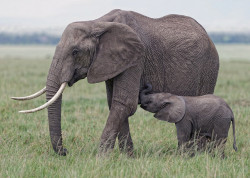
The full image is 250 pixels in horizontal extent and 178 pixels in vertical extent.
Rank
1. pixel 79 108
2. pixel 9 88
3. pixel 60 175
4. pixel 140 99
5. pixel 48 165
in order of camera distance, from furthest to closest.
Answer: pixel 9 88 < pixel 79 108 < pixel 140 99 < pixel 48 165 < pixel 60 175

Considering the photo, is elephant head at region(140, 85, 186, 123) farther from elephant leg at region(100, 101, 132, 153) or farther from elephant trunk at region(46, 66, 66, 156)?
elephant trunk at region(46, 66, 66, 156)

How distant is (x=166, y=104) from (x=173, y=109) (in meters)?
0.16

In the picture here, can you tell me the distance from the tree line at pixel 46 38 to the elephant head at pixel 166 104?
150 m

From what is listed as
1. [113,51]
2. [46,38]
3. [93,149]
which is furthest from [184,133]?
[46,38]

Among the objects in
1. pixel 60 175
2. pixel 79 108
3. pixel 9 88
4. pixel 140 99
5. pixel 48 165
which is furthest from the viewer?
pixel 9 88

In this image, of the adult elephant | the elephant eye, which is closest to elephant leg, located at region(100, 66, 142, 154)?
the adult elephant

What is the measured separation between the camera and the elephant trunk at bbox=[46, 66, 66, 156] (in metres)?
5.74

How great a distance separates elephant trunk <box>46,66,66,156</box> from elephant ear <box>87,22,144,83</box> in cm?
40

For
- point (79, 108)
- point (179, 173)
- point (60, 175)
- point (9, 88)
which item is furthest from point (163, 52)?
point (9, 88)

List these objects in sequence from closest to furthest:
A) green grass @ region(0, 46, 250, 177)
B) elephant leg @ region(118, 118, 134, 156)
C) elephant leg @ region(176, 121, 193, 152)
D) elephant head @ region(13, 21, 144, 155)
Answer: green grass @ region(0, 46, 250, 177) → elephant head @ region(13, 21, 144, 155) → elephant leg @ region(176, 121, 193, 152) → elephant leg @ region(118, 118, 134, 156)

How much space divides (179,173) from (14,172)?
1688 millimetres

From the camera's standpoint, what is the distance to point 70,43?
5762mm

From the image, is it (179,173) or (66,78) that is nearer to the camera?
(179,173)

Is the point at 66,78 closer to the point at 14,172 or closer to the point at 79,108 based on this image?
the point at 14,172
